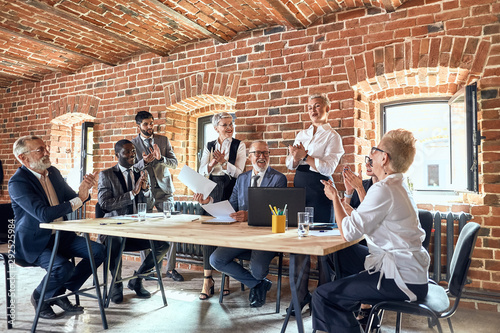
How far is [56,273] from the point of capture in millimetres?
2877

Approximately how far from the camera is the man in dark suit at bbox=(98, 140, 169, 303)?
339 centimetres

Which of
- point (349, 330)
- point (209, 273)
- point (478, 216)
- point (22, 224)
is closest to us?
point (349, 330)

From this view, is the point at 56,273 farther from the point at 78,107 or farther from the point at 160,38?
the point at 78,107

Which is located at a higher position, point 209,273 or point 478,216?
point 478,216

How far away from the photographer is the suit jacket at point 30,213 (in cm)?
280

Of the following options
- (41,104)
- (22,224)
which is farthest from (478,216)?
(41,104)

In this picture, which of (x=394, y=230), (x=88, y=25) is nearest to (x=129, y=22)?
(x=88, y=25)

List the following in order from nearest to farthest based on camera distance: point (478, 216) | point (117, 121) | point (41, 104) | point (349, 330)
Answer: point (349, 330), point (478, 216), point (117, 121), point (41, 104)

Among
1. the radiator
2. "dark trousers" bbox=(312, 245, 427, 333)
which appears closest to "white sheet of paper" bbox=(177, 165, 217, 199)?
"dark trousers" bbox=(312, 245, 427, 333)

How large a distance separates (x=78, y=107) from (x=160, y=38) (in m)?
1.95

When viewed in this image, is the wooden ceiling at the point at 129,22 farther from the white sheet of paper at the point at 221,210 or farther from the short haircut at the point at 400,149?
the short haircut at the point at 400,149

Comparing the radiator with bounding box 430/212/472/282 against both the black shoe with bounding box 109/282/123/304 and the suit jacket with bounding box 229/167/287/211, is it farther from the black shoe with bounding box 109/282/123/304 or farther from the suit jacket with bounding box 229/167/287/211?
the black shoe with bounding box 109/282/123/304

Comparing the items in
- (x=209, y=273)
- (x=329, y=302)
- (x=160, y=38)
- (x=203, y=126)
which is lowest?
(x=209, y=273)

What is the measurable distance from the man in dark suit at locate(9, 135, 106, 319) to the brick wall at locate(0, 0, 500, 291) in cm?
204
